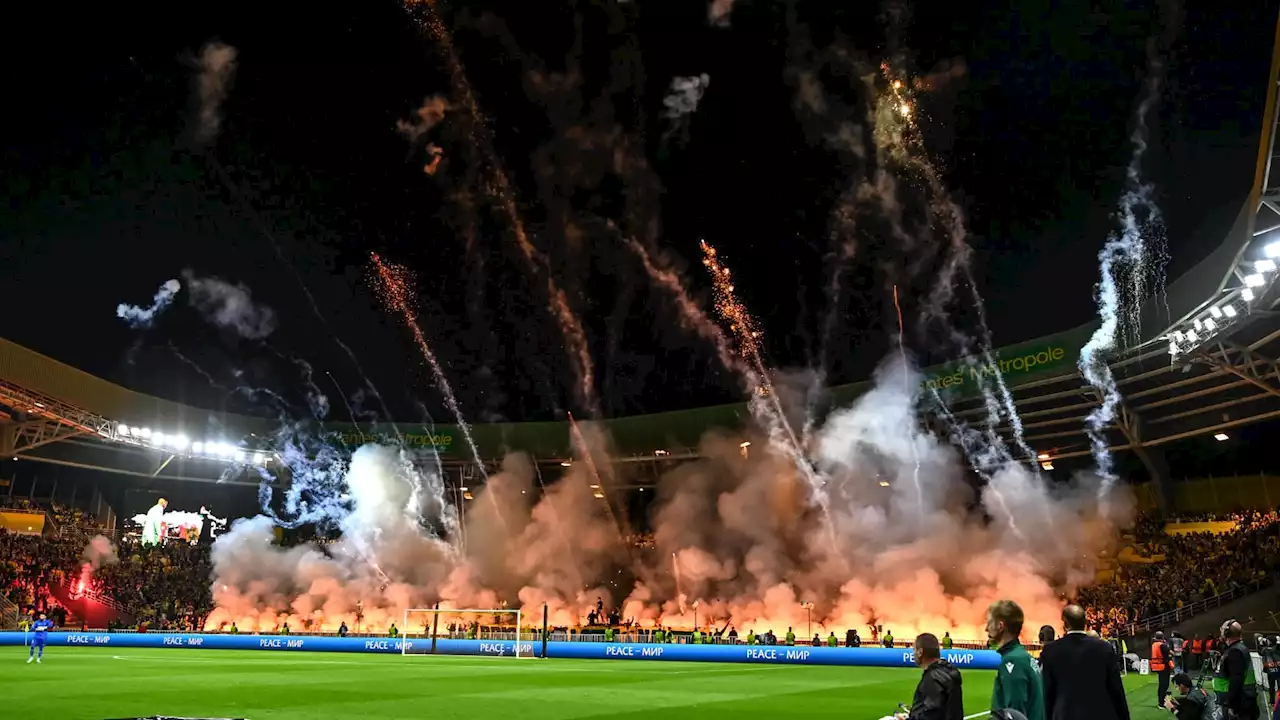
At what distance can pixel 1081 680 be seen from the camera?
621 cm

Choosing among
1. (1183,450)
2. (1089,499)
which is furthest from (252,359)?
(1183,450)

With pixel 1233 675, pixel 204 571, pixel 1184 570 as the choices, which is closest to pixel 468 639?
pixel 204 571

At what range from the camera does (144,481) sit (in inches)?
2441

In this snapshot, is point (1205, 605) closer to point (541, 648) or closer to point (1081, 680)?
point (541, 648)

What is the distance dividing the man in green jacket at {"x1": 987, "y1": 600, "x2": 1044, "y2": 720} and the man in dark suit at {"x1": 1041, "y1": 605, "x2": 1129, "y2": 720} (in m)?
0.10

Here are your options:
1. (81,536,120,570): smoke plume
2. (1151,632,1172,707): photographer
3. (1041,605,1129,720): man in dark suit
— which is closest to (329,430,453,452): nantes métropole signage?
(81,536,120,570): smoke plume

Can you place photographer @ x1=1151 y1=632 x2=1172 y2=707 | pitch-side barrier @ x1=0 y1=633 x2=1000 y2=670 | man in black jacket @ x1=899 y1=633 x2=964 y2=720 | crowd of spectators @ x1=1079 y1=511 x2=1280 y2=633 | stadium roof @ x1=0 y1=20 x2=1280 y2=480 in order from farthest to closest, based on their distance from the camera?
1. crowd of spectators @ x1=1079 y1=511 x2=1280 y2=633
2. pitch-side barrier @ x1=0 y1=633 x2=1000 y2=670
3. stadium roof @ x1=0 y1=20 x2=1280 y2=480
4. photographer @ x1=1151 y1=632 x2=1172 y2=707
5. man in black jacket @ x1=899 y1=633 x2=964 y2=720

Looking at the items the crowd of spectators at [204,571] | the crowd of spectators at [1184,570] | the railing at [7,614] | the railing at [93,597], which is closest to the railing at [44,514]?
the crowd of spectators at [204,571]

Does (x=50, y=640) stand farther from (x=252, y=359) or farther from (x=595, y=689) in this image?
(x=595, y=689)

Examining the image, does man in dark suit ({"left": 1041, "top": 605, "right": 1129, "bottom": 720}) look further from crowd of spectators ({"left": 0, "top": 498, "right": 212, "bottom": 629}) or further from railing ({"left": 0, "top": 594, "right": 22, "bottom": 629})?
crowd of spectators ({"left": 0, "top": 498, "right": 212, "bottom": 629})

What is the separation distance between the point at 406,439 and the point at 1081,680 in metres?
58.9

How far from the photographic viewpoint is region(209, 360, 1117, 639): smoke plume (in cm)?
4516

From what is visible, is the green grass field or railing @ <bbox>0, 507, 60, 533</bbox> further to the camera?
railing @ <bbox>0, 507, 60, 533</bbox>

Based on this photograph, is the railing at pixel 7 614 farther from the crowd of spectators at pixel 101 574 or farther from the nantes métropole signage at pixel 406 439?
the nantes métropole signage at pixel 406 439
